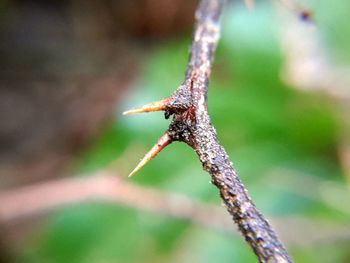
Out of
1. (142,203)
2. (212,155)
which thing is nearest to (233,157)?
(142,203)

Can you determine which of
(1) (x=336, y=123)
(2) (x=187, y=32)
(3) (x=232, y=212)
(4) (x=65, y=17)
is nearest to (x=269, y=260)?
(3) (x=232, y=212)

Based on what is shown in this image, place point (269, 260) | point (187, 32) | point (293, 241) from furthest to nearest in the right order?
point (187, 32)
point (293, 241)
point (269, 260)

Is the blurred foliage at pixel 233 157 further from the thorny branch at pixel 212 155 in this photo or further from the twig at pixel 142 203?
the thorny branch at pixel 212 155

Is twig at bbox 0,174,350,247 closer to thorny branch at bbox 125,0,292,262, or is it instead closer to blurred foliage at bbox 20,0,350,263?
blurred foliage at bbox 20,0,350,263

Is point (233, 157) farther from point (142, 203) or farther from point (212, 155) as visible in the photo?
point (212, 155)

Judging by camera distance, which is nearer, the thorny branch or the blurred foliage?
the thorny branch

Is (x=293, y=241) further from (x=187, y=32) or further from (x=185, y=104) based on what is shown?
(x=187, y=32)

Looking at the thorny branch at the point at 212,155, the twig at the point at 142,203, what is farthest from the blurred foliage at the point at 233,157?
the thorny branch at the point at 212,155

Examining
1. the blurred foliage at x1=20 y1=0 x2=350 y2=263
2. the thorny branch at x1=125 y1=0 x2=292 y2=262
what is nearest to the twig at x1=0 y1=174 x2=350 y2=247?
the blurred foliage at x1=20 y1=0 x2=350 y2=263

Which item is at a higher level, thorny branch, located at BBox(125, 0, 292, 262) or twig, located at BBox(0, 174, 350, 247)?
twig, located at BBox(0, 174, 350, 247)
